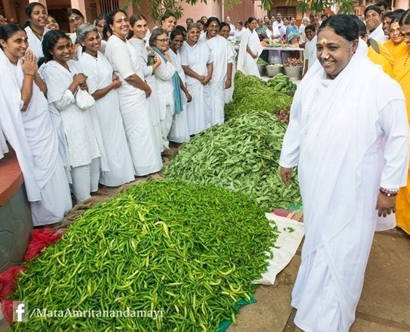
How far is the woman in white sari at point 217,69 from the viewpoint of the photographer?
22.1 ft

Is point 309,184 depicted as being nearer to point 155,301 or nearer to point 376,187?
point 376,187

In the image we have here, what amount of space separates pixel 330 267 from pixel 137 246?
4.00ft

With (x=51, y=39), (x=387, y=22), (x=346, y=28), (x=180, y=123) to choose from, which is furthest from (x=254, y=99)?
(x=346, y=28)

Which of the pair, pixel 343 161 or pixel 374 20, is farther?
pixel 374 20

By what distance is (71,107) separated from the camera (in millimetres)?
3988

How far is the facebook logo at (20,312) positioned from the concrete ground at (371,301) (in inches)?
51.7

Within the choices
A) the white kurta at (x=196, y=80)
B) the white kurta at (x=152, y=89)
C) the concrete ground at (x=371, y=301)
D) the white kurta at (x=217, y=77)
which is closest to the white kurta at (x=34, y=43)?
the white kurta at (x=152, y=89)

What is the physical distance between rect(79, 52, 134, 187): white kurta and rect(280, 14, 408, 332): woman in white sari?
270 cm

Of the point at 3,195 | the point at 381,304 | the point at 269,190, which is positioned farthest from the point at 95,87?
the point at 381,304

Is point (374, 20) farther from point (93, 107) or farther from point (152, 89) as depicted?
point (93, 107)

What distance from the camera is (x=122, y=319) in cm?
237

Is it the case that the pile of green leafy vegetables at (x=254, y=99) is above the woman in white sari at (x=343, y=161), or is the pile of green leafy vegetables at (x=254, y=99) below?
below

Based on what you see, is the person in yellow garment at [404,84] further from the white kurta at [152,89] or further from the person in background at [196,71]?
the person in background at [196,71]

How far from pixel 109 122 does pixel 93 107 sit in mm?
309
